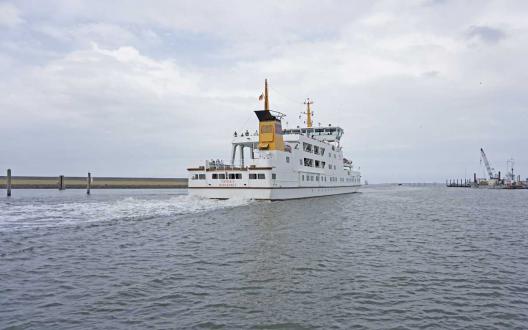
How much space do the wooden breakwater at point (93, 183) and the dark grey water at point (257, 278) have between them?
8366cm

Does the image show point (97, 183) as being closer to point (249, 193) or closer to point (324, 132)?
point (324, 132)

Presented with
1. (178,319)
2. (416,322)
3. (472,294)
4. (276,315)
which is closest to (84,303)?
(178,319)

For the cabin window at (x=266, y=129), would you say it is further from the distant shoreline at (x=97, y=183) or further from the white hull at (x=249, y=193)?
the distant shoreline at (x=97, y=183)

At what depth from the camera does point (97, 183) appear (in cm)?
10994

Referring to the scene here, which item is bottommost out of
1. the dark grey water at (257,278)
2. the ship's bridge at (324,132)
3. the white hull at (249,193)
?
the dark grey water at (257,278)

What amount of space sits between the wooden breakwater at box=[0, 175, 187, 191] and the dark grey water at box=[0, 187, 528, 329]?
83659mm

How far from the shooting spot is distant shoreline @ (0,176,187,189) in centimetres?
9688

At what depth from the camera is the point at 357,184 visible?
78375mm

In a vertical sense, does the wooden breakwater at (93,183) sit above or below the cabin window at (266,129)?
below

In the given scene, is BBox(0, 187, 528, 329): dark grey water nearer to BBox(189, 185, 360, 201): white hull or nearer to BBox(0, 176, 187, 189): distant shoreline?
BBox(189, 185, 360, 201): white hull

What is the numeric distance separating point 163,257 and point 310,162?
3730cm

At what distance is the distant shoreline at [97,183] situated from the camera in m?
96.9

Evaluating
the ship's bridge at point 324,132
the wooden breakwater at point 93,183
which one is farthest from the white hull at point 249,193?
the wooden breakwater at point 93,183

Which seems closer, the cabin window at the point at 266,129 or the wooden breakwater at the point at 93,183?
the cabin window at the point at 266,129
